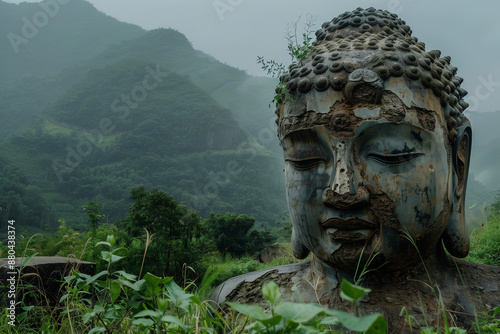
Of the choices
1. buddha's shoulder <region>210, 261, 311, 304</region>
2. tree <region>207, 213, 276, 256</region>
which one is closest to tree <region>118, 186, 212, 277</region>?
buddha's shoulder <region>210, 261, 311, 304</region>

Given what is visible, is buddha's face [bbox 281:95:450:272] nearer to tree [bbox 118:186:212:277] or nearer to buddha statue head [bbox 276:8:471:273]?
buddha statue head [bbox 276:8:471:273]

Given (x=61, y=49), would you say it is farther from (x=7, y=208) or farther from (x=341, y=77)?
(x=341, y=77)

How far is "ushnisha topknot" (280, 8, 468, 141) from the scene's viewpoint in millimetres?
2748

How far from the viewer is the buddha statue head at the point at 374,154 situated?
8.44 feet

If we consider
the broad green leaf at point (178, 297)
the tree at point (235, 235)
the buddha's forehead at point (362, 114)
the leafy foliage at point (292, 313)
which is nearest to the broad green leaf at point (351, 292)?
the leafy foliage at point (292, 313)

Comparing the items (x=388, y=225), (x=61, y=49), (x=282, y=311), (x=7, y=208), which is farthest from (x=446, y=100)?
(x=61, y=49)

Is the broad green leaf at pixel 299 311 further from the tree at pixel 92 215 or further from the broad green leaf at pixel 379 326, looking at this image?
the tree at pixel 92 215

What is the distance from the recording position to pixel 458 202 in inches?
118

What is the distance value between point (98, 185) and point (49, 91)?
29184 millimetres

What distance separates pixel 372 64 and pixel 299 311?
7.16ft

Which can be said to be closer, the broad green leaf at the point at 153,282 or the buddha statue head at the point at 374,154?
the broad green leaf at the point at 153,282

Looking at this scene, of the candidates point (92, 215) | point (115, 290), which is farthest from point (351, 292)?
point (92, 215)

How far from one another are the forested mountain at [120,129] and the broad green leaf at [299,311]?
1833 centimetres

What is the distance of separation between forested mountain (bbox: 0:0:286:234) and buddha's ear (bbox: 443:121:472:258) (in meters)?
17.3
